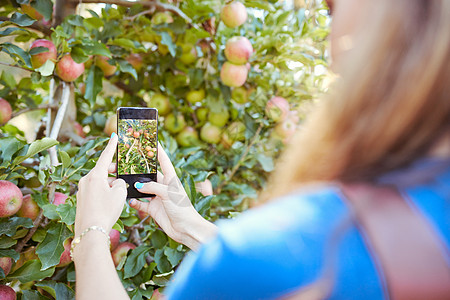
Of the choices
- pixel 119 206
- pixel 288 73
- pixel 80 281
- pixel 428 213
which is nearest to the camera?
pixel 428 213

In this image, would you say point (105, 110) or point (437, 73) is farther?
point (105, 110)

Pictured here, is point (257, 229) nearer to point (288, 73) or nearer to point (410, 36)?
point (410, 36)

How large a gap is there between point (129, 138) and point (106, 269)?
0.30 meters

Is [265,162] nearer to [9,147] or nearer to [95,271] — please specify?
[9,147]

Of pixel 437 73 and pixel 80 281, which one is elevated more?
pixel 437 73

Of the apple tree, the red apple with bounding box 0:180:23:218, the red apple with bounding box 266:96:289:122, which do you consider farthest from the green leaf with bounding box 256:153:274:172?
the red apple with bounding box 0:180:23:218

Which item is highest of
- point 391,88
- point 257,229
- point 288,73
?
point 391,88

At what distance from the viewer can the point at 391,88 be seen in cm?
31

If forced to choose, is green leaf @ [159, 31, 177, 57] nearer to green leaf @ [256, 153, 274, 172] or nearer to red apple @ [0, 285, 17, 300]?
green leaf @ [256, 153, 274, 172]

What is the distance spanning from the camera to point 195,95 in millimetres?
1283

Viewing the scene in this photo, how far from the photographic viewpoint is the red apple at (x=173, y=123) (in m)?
1.28

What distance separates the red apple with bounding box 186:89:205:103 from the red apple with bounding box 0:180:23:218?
2.07 feet

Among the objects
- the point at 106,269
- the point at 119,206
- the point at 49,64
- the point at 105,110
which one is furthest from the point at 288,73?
the point at 106,269

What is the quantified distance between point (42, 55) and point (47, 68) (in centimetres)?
6
